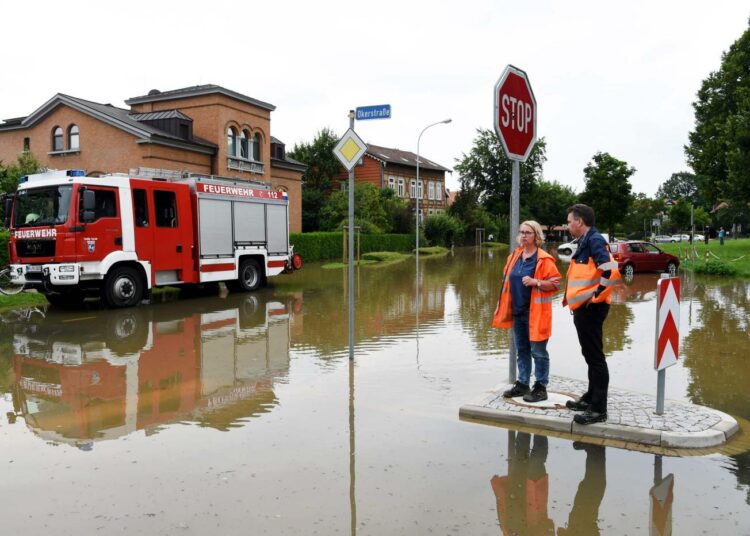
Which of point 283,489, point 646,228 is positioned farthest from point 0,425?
point 646,228

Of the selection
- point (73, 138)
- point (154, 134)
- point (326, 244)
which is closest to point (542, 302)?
point (154, 134)

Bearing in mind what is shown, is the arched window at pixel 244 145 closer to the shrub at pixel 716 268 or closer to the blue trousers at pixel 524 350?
the shrub at pixel 716 268

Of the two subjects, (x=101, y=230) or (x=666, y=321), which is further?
(x=101, y=230)

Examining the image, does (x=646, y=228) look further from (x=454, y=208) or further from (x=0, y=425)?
(x=0, y=425)

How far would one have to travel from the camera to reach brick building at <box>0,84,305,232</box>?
100 ft

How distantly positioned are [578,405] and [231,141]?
106 feet

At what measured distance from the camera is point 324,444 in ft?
17.1

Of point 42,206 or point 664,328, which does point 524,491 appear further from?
point 42,206

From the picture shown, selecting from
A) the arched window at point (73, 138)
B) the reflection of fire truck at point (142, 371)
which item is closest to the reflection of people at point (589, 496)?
the reflection of fire truck at point (142, 371)

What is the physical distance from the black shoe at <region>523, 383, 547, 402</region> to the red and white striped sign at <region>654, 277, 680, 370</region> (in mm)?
1003

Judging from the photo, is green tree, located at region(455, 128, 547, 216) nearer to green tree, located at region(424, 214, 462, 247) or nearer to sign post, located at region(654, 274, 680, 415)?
green tree, located at region(424, 214, 462, 247)

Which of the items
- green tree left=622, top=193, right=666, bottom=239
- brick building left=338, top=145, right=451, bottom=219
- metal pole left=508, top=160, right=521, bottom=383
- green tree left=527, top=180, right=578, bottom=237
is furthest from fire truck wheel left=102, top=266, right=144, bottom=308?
green tree left=622, top=193, right=666, bottom=239

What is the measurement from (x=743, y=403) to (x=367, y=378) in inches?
155

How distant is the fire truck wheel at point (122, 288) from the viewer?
46.2ft
